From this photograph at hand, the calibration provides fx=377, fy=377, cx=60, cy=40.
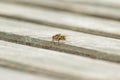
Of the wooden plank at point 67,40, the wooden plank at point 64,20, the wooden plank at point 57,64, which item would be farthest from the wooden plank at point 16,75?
the wooden plank at point 64,20

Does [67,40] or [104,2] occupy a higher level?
[104,2]

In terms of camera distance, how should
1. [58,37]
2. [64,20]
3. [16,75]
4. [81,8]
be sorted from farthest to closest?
[81,8]
[64,20]
[58,37]
[16,75]

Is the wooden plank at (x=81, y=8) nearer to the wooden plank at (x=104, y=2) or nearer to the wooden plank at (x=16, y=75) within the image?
the wooden plank at (x=104, y=2)

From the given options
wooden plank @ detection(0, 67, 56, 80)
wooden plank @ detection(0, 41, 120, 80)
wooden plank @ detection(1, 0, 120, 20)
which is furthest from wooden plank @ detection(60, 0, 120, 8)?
wooden plank @ detection(0, 67, 56, 80)

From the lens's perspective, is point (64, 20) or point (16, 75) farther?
point (64, 20)

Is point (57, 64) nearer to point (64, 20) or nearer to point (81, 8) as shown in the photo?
point (64, 20)

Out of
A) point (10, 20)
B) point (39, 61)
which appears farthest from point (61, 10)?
point (39, 61)

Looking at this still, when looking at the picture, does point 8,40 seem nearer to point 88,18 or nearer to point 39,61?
point 39,61

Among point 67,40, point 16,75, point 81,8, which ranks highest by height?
point 81,8

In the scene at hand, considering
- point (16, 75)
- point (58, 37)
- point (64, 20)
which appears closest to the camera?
point (16, 75)

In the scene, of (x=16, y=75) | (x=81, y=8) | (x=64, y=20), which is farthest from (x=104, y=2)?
(x=16, y=75)
